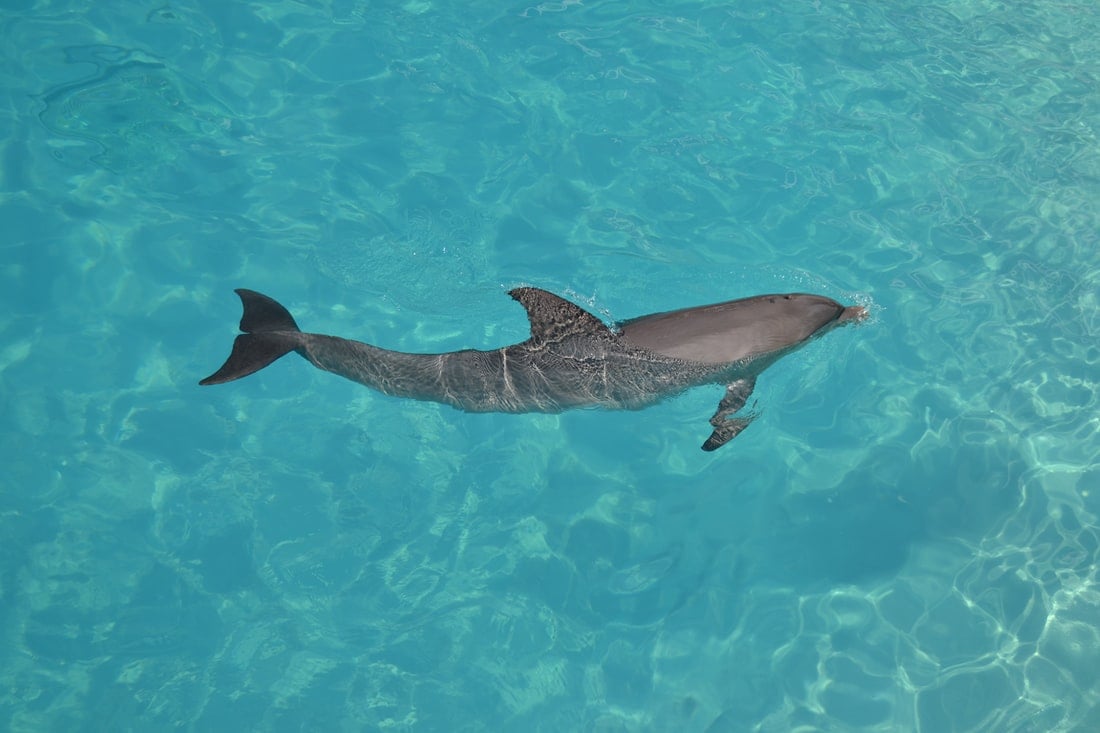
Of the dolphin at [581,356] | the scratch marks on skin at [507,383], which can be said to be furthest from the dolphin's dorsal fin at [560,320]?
the scratch marks on skin at [507,383]

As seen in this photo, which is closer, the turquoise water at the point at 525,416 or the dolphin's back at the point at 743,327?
the dolphin's back at the point at 743,327

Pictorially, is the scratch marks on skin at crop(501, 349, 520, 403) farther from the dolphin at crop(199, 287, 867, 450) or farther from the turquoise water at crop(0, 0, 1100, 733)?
the turquoise water at crop(0, 0, 1100, 733)

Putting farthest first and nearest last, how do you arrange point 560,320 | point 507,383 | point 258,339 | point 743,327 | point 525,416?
point 525,416, point 258,339, point 507,383, point 560,320, point 743,327

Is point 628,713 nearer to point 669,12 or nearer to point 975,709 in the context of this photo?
point 975,709

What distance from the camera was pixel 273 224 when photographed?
8.86 meters

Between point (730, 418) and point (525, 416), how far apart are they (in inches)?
76.7

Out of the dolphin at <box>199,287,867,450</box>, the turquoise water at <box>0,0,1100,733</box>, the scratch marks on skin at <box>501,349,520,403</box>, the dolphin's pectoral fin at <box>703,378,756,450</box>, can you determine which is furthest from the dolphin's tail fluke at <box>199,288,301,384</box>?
the dolphin's pectoral fin at <box>703,378,756,450</box>

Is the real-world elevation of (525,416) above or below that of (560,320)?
below

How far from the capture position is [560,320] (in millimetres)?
6672

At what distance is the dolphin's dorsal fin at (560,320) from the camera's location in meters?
6.62

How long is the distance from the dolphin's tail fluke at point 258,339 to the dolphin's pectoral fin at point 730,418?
3662mm

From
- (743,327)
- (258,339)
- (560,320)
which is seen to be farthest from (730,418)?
(258,339)

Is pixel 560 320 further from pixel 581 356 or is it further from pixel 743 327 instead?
pixel 743 327

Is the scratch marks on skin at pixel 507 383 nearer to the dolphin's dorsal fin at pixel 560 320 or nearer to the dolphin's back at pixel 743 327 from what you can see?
the dolphin's dorsal fin at pixel 560 320
